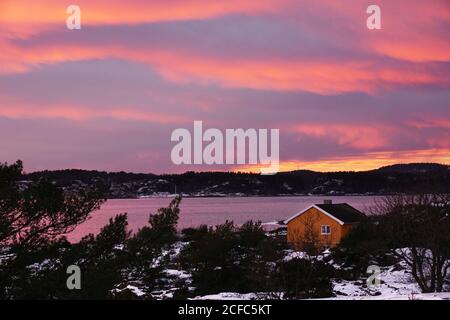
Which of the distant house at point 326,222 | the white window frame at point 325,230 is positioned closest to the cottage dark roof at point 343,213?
the distant house at point 326,222

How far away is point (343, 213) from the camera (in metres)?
44.9

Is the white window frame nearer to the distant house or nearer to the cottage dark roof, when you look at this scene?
the distant house

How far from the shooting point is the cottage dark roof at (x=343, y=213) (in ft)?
143

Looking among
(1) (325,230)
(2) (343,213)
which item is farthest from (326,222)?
(2) (343,213)

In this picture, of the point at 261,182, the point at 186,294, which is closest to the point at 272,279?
the point at 186,294

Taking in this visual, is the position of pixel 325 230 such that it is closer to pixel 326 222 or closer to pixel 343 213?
pixel 326 222

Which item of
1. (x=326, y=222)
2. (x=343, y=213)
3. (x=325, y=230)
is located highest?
(x=343, y=213)

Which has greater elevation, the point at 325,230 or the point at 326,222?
the point at 326,222

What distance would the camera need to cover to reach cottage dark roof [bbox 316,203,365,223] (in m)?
43.7

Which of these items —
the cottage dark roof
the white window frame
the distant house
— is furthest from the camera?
the white window frame

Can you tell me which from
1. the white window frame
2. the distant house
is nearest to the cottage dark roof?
the distant house

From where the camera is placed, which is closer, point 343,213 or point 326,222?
point 326,222

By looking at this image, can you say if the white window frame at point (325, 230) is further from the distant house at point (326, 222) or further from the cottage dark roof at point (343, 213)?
the cottage dark roof at point (343, 213)

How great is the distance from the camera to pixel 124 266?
1655 cm
